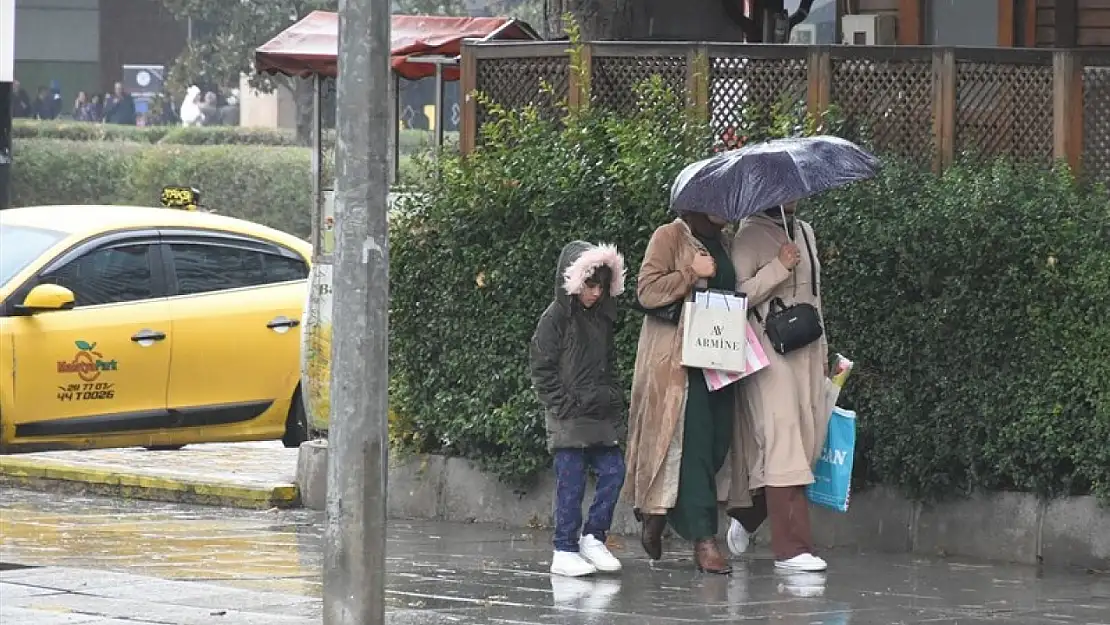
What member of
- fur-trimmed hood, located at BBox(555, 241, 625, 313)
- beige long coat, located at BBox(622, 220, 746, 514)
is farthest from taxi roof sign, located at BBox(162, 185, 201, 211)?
beige long coat, located at BBox(622, 220, 746, 514)

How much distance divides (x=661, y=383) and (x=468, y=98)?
8.65 feet

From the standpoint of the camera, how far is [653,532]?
9.93 m

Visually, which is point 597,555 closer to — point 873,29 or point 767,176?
point 767,176

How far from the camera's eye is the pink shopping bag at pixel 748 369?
974cm

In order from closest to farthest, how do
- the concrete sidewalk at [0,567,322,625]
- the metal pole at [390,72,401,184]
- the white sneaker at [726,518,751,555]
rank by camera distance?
the concrete sidewalk at [0,567,322,625] < the white sneaker at [726,518,751,555] < the metal pole at [390,72,401,184]

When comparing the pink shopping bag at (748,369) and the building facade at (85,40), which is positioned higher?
the building facade at (85,40)

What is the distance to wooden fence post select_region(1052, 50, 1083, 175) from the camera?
34.4ft

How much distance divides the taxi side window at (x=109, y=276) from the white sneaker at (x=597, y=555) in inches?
185

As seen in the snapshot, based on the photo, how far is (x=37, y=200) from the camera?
3553cm

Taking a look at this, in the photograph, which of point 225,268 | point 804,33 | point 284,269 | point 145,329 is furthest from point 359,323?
point 804,33

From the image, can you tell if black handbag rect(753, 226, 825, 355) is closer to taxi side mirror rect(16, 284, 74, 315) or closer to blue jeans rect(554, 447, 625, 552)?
blue jeans rect(554, 447, 625, 552)

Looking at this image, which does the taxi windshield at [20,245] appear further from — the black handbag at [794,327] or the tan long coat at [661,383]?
the black handbag at [794,327]

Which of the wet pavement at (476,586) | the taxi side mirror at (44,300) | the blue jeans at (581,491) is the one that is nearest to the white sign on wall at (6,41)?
the taxi side mirror at (44,300)

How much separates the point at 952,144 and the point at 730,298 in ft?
5.34
